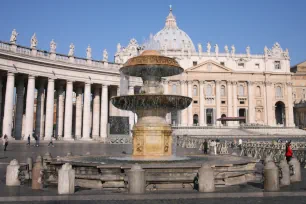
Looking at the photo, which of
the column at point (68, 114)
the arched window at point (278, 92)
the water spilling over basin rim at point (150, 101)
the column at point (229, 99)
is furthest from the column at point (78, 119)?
the arched window at point (278, 92)

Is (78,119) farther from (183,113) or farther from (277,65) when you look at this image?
(277,65)

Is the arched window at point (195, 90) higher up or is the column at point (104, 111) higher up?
the arched window at point (195, 90)

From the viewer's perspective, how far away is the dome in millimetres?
126200

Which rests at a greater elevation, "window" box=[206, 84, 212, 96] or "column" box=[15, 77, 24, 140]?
"window" box=[206, 84, 212, 96]

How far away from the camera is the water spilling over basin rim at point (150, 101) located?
14312mm

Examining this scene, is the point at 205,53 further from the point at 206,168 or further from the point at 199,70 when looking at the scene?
the point at 206,168

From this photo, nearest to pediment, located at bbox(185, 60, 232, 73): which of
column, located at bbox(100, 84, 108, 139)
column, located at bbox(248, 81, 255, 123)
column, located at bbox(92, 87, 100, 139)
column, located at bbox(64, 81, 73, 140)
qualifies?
column, located at bbox(248, 81, 255, 123)

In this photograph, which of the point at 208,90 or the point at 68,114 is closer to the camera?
the point at 68,114

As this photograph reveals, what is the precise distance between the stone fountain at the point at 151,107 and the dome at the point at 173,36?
356ft

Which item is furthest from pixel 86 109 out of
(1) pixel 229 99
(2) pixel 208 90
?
(1) pixel 229 99

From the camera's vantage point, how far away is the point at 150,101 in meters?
14.5

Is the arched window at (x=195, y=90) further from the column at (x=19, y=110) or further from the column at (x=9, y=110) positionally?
the column at (x=9, y=110)

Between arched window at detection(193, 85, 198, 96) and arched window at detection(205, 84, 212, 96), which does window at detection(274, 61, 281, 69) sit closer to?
arched window at detection(205, 84, 212, 96)

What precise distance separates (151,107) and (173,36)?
119201mm
